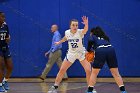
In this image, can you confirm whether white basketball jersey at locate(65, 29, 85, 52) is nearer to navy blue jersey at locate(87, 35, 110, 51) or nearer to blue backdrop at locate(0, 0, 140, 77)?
navy blue jersey at locate(87, 35, 110, 51)

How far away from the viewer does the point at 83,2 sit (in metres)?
15.5

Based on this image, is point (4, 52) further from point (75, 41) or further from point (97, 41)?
point (97, 41)

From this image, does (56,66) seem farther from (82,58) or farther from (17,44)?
(82,58)

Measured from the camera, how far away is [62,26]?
15.6 m

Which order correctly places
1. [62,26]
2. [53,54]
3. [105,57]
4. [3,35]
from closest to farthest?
1. [105,57]
2. [3,35]
3. [53,54]
4. [62,26]

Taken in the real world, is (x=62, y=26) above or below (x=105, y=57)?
above

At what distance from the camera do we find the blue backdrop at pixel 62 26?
15.5m

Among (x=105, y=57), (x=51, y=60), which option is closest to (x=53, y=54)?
(x=51, y=60)

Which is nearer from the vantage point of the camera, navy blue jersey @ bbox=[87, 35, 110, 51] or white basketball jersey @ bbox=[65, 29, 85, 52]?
navy blue jersey @ bbox=[87, 35, 110, 51]

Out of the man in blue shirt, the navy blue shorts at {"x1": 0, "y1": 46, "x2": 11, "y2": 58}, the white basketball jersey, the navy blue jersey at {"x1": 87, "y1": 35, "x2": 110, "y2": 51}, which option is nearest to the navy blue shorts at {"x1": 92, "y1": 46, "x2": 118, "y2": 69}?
the navy blue jersey at {"x1": 87, "y1": 35, "x2": 110, "y2": 51}

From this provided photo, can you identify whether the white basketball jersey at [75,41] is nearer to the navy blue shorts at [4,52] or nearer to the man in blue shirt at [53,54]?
the navy blue shorts at [4,52]

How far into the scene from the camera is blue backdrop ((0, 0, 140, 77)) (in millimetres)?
15461

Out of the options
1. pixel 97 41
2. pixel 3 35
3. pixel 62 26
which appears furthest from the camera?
pixel 62 26

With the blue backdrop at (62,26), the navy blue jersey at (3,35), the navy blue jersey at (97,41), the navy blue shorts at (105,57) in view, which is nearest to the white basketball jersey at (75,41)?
the navy blue jersey at (97,41)
